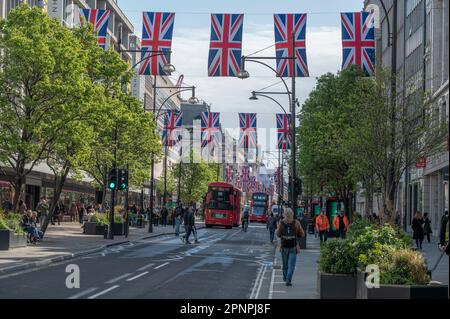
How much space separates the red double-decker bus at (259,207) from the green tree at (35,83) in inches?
2794

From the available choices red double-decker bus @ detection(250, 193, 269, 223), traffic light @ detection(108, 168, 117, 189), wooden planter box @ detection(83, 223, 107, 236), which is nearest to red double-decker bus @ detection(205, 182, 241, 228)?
wooden planter box @ detection(83, 223, 107, 236)

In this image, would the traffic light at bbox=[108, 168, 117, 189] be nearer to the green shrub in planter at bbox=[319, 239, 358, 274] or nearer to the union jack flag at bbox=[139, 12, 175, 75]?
the union jack flag at bbox=[139, 12, 175, 75]

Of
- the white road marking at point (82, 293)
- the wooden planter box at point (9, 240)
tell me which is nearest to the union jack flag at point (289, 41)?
the wooden planter box at point (9, 240)

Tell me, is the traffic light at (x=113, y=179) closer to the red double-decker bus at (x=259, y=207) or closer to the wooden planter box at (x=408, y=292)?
the wooden planter box at (x=408, y=292)

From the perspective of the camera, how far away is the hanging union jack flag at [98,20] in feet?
135

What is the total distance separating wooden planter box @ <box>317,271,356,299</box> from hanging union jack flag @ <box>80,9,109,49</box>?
2721 centimetres

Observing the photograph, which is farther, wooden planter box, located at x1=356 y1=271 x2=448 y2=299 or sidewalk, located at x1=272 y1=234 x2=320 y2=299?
sidewalk, located at x1=272 y1=234 x2=320 y2=299

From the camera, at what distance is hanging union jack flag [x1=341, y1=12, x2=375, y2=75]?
36.3 m

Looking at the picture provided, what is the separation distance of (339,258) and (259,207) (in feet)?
304

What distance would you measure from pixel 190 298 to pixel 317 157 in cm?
4294

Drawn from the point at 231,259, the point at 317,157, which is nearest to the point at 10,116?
the point at 231,259

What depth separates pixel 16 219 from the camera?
Result: 3162 cm

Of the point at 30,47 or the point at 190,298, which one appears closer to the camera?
the point at 190,298
